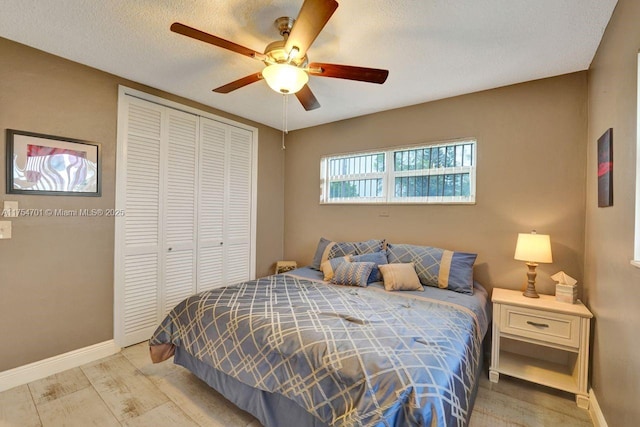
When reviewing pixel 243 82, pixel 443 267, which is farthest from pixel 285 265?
pixel 243 82

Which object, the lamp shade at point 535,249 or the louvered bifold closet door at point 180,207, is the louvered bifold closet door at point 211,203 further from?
the lamp shade at point 535,249

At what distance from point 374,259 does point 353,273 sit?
32 cm

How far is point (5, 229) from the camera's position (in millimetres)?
2062

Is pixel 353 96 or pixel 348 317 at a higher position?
pixel 353 96

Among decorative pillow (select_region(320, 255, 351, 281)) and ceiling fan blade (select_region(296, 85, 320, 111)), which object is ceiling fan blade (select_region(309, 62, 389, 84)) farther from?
decorative pillow (select_region(320, 255, 351, 281))

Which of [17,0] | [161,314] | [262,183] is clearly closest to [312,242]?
[262,183]

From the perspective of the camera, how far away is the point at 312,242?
403 cm

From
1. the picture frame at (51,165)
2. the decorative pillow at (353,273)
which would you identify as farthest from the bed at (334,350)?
the picture frame at (51,165)

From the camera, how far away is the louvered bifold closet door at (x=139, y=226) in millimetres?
2670

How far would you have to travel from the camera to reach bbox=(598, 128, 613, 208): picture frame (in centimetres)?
171

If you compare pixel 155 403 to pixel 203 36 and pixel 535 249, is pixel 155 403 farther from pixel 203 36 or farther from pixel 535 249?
pixel 535 249

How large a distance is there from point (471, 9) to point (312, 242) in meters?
3.00

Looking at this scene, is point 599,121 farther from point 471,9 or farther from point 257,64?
point 257,64

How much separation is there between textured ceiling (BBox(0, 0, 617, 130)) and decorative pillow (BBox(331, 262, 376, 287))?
5.52 ft
